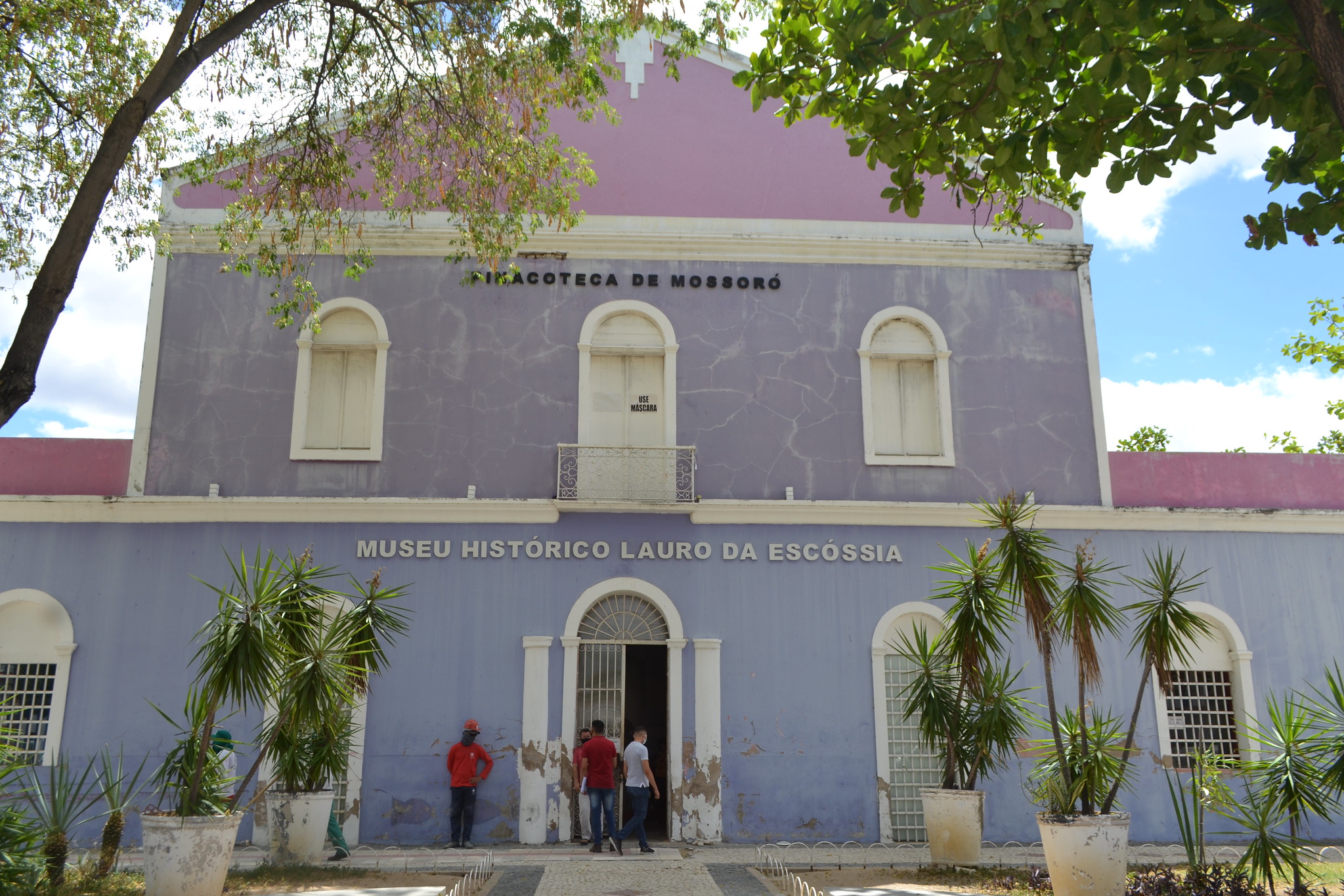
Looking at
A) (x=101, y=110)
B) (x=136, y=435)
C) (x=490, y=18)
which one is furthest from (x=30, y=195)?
(x=490, y=18)

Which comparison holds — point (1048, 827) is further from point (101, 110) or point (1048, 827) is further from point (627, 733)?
point (101, 110)

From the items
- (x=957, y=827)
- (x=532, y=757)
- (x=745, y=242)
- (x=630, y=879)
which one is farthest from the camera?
(x=745, y=242)

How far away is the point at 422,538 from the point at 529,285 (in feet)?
12.3

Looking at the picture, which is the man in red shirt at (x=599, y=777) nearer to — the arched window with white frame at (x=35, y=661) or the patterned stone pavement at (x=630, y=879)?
the patterned stone pavement at (x=630, y=879)

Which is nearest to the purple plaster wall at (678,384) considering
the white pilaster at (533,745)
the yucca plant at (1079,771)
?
the white pilaster at (533,745)

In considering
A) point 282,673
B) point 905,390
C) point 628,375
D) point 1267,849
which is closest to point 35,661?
point 282,673

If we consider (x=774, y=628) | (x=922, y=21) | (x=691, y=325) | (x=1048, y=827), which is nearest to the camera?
(x=922, y=21)

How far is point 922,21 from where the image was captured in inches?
269

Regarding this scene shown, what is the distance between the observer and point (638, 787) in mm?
12000

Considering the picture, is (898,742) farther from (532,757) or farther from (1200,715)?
(532,757)

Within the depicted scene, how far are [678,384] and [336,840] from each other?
696cm

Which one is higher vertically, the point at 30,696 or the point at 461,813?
the point at 30,696

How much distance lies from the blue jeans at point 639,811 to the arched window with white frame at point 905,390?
Answer: 5308 mm

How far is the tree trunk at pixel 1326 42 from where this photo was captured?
235 inches
